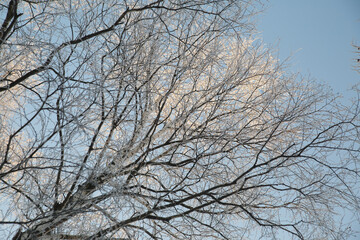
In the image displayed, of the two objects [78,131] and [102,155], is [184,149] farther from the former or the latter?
[78,131]

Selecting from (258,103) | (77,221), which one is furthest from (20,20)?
(258,103)

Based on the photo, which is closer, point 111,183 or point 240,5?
point 111,183

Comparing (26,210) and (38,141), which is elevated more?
(38,141)

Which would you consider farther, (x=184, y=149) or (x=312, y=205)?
(x=184, y=149)

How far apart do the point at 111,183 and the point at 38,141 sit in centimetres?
65

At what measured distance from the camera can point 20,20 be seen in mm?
2699

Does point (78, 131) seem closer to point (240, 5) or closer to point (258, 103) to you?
point (240, 5)

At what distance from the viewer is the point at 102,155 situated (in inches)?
121

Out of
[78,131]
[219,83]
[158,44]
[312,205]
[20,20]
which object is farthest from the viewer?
[219,83]

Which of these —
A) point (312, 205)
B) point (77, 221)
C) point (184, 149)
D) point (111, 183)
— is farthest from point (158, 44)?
point (312, 205)

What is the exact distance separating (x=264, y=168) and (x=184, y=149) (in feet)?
4.41

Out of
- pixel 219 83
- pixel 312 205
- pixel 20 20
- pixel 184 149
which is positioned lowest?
pixel 312 205

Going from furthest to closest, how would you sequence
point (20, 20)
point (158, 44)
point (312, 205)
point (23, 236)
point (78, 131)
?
point (158, 44) → point (312, 205) → point (23, 236) → point (20, 20) → point (78, 131)

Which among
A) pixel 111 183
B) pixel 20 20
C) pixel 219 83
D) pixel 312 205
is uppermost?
pixel 219 83
